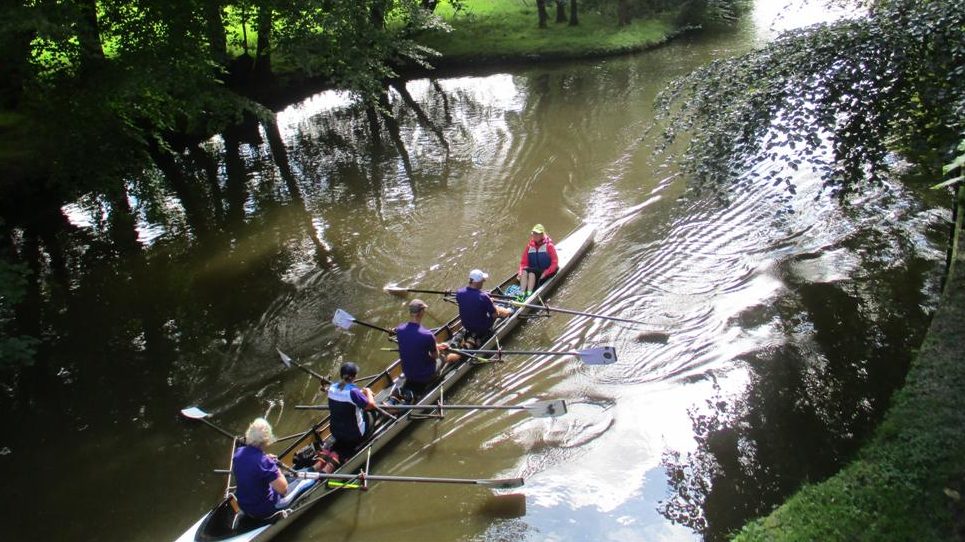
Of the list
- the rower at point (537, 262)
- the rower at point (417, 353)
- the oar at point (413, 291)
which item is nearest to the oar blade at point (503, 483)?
the rower at point (417, 353)

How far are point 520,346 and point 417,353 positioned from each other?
7.64 ft

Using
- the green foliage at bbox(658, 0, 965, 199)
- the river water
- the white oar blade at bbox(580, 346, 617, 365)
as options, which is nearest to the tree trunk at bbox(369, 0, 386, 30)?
the river water

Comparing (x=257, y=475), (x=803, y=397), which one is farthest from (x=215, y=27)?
(x=803, y=397)

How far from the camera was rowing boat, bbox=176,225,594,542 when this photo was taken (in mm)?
7520

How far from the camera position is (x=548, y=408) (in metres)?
8.62

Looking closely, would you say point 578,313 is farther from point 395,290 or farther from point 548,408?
point 395,290

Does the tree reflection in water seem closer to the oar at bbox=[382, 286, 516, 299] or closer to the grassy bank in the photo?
the oar at bbox=[382, 286, 516, 299]

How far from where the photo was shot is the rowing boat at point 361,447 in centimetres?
752

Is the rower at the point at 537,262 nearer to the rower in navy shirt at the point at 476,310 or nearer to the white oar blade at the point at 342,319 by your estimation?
the rower in navy shirt at the point at 476,310

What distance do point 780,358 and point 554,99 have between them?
54.6ft

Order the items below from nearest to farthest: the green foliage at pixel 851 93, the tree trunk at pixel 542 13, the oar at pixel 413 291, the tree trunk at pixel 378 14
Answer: the green foliage at pixel 851 93 < the oar at pixel 413 291 < the tree trunk at pixel 378 14 < the tree trunk at pixel 542 13

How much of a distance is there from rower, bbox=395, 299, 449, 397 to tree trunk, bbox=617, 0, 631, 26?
2594 centimetres

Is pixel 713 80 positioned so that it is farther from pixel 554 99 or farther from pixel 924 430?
pixel 554 99

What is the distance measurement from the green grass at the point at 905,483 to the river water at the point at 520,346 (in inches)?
30.4
